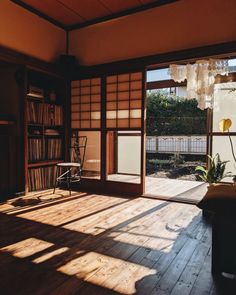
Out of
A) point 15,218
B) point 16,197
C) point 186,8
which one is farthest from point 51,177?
point 186,8

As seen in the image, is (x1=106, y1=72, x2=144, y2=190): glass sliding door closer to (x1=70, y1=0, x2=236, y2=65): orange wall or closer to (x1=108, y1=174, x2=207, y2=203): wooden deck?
(x1=108, y1=174, x2=207, y2=203): wooden deck

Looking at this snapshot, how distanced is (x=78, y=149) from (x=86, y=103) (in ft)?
2.79

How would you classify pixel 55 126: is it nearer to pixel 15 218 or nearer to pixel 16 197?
pixel 16 197

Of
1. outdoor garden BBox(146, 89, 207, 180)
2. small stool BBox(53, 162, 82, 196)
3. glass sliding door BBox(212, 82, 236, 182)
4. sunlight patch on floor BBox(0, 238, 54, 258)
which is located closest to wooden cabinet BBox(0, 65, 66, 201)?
small stool BBox(53, 162, 82, 196)

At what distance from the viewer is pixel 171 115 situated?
9.05m

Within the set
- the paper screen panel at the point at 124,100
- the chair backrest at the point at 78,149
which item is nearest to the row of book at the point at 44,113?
the chair backrest at the point at 78,149

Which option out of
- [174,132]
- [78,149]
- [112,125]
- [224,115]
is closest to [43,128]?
[78,149]

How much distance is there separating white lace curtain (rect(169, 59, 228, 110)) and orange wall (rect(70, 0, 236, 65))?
299 millimetres

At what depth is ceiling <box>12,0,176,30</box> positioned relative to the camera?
367 cm

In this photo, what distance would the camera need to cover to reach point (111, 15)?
4020mm

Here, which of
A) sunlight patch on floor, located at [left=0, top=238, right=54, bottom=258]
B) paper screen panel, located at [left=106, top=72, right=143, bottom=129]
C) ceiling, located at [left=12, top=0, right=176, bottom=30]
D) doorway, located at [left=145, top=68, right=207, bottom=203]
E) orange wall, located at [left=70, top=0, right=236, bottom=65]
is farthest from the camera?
doorway, located at [left=145, top=68, right=207, bottom=203]

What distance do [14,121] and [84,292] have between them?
117 inches

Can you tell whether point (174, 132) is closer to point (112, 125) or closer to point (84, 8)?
point (112, 125)

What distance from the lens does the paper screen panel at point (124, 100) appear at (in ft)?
13.1
